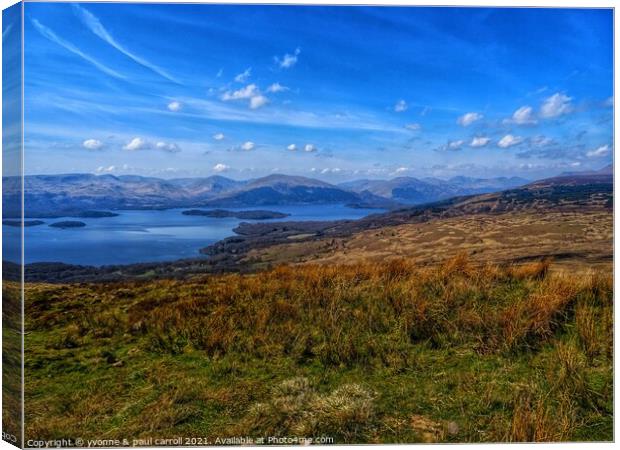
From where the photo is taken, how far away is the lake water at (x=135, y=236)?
4066mm

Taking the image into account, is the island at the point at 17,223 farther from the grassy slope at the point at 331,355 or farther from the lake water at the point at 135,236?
the grassy slope at the point at 331,355

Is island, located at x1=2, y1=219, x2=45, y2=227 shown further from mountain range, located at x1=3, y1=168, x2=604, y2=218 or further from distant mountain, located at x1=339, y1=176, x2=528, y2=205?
distant mountain, located at x1=339, y1=176, x2=528, y2=205

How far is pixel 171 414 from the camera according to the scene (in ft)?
12.6

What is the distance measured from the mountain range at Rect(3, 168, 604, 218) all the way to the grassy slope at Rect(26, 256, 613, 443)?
2.14 ft

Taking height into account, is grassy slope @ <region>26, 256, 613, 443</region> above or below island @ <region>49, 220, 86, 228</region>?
below

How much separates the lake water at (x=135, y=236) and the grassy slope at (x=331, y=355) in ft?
0.83

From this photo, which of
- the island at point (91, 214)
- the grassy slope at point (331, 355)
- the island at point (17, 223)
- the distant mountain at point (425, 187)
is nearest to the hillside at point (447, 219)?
the distant mountain at point (425, 187)

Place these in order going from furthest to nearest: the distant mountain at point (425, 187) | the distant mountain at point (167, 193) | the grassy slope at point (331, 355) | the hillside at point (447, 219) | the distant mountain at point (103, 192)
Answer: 1. the distant mountain at point (425, 187)
2. the hillside at point (447, 219)
3. the distant mountain at point (167, 193)
4. the distant mountain at point (103, 192)
5. the grassy slope at point (331, 355)

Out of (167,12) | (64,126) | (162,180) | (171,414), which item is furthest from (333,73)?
(171,414)

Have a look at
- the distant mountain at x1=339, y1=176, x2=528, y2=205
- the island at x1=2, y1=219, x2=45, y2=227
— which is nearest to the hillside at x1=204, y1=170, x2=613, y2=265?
the distant mountain at x1=339, y1=176, x2=528, y2=205

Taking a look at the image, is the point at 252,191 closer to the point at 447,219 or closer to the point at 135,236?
the point at 135,236

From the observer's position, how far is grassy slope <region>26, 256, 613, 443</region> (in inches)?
151

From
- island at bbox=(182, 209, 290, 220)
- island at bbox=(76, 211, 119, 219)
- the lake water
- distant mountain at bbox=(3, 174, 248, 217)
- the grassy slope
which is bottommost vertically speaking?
the grassy slope

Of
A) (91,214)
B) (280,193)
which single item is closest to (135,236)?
(91,214)
